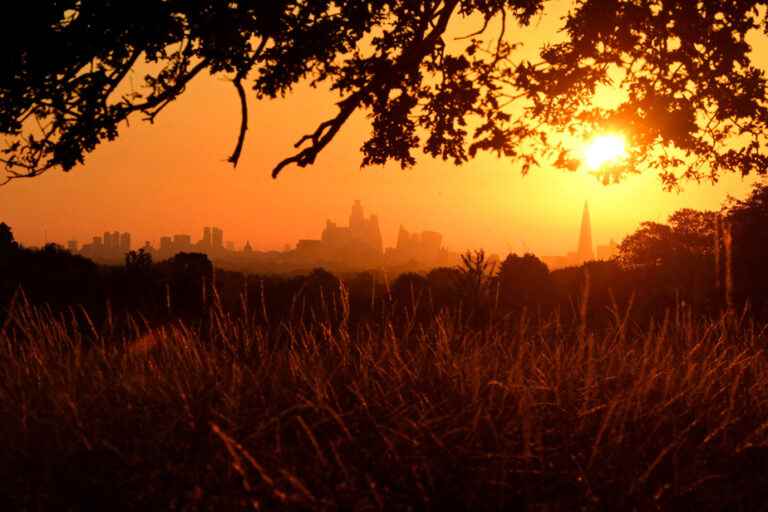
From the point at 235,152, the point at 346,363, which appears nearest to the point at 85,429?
the point at 346,363

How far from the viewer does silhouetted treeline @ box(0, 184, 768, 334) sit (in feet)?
48.0

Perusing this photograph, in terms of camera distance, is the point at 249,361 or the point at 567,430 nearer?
the point at 567,430

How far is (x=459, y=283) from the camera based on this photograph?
12.3m

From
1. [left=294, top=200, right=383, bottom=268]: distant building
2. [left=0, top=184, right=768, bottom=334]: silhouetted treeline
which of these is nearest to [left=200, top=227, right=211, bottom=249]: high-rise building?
[left=294, top=200, right=383, bottom=268]: distant building

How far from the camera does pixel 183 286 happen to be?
1622 centimetres

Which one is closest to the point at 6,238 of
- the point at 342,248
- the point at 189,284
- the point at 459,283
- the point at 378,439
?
the point at 189,284

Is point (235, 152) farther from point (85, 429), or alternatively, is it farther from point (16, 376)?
point (85, 429)

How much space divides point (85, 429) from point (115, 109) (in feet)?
15.6

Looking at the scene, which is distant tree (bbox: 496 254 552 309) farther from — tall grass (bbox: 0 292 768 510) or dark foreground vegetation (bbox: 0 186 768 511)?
tall grass (bbox: 0 292 768 510)

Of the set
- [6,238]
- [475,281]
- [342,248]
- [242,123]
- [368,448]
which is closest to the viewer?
[368,448]

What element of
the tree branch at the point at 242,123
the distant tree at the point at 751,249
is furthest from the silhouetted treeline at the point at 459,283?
the tree branch at the point at 242,123

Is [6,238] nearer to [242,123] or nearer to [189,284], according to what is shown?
[189,284]

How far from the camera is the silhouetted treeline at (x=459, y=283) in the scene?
14.6m

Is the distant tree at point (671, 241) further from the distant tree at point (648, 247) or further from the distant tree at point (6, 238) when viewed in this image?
the distant tree at point (6, 238)
